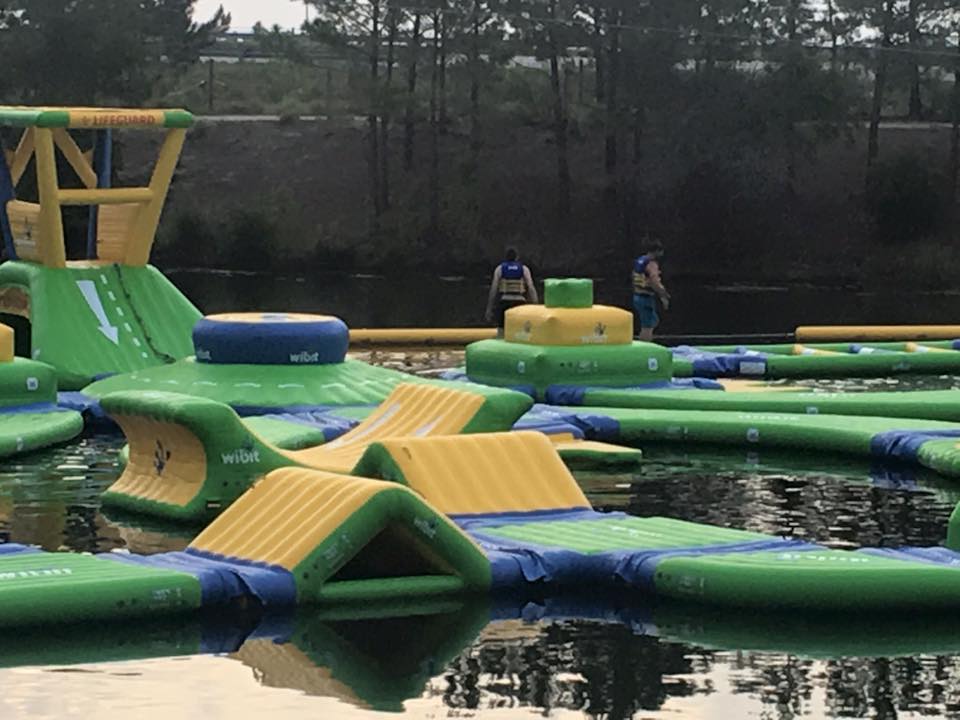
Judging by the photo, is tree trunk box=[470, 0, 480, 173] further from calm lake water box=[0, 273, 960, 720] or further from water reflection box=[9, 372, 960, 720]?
water reflection box=[9, 372, 960, 720]

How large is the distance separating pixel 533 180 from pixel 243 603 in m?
40.9

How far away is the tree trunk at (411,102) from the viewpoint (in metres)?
51.2

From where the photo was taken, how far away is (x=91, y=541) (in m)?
14.0

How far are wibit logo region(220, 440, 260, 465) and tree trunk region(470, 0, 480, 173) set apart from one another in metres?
35.9

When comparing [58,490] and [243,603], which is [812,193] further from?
[243,603]

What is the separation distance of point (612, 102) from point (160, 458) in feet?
119

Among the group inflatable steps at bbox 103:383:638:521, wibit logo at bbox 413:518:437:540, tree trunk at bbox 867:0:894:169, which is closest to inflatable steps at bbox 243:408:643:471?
inflatable steps at bbox 103:383:638:521

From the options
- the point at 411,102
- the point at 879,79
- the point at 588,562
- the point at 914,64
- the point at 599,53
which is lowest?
the point at 588,562

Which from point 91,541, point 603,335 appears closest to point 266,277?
point 603,335

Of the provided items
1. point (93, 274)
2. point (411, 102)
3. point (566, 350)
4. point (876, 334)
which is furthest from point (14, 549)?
point (411, 102)

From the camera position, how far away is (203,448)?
14.5m

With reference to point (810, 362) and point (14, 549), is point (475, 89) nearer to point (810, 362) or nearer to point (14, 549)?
point (810, 362)

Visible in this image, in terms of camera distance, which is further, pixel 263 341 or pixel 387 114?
pixel 387 114

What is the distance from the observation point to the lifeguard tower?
21609mm
